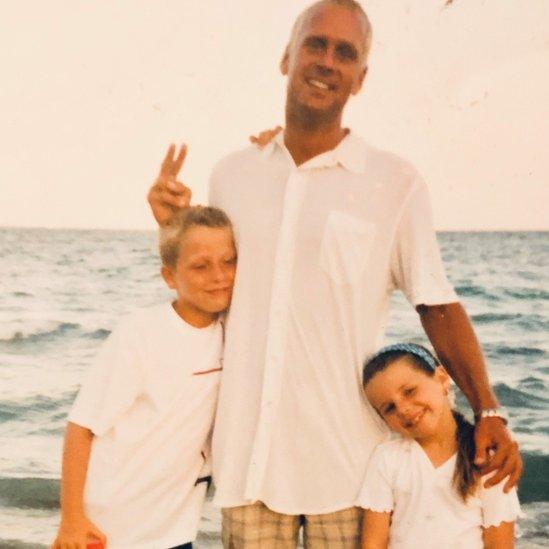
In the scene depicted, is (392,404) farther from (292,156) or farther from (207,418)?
(292,156)

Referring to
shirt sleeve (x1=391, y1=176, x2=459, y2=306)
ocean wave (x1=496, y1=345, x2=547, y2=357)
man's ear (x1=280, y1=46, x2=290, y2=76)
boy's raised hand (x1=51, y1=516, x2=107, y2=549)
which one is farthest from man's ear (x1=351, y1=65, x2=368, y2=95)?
ocean wave (x1=496, y1=345, x2=547, y2=357)

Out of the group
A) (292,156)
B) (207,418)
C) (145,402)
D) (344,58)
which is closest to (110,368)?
(145,402)

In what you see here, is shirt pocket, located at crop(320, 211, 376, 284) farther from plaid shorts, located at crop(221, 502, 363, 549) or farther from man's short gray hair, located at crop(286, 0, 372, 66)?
plaid shorts, located at crop(221, 502, 363, 549)

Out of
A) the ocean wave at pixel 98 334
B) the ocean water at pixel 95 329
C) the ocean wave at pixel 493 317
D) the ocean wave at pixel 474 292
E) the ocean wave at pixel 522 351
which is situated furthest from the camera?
the ocean wave at pixel 474 292

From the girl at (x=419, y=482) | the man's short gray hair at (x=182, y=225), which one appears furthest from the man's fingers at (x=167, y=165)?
the girl at (x=419, y=482)

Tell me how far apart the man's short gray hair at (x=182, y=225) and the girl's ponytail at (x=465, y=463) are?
36.6 inches

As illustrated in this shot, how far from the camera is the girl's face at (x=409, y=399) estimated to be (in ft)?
8.21

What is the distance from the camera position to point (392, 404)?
2.53 metres

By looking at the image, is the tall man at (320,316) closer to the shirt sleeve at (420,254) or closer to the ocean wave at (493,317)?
the shirt sleeve at (420,254)

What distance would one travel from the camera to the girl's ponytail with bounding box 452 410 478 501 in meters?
2.52

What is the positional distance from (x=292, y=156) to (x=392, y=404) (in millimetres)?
780

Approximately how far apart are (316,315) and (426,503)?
2.09 ft

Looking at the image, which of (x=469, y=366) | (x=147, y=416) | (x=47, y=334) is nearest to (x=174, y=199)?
(x=147, y=416)

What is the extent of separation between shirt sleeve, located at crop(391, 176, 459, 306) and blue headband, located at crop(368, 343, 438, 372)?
166 mm
